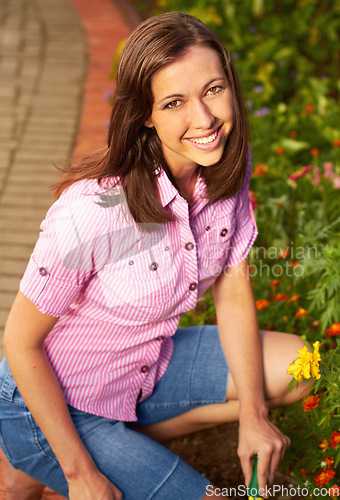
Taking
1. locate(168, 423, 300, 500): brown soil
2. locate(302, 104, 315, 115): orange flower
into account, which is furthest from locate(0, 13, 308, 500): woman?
locate(302, 104, 315, 115): orange flower

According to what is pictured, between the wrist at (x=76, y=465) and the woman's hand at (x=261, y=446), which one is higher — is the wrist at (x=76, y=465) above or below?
above

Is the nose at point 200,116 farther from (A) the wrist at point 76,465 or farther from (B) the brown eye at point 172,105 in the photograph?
(A) the wrist at point 76,465

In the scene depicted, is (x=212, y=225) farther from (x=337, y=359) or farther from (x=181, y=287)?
(x=337, y=359)

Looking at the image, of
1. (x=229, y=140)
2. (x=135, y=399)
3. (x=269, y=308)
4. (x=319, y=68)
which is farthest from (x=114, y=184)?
(x=319, y=68)

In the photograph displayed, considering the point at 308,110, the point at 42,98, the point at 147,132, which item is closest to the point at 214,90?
the point at 147,132

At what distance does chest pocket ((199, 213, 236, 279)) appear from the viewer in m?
1.75

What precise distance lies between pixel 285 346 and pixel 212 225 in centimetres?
43

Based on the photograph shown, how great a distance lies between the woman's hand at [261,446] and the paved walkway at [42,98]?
700mm

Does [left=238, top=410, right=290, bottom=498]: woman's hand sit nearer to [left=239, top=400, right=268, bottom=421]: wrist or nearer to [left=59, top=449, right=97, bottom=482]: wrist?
[left=239, top=400, right=268, bottom=421]: wrist

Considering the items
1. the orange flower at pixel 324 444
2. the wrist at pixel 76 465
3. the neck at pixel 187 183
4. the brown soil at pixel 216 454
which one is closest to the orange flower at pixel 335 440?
the orange flower at pixel 324 444

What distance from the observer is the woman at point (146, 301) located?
149 centimetres

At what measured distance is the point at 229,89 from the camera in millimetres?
1551

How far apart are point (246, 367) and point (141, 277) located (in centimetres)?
41

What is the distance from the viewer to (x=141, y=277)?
5.36 feet
